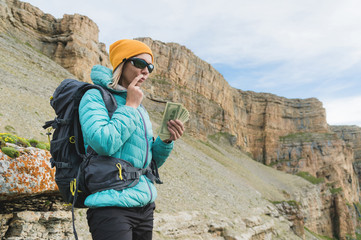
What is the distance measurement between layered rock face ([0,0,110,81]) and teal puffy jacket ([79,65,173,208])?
3535cm

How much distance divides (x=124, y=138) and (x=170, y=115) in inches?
24.5

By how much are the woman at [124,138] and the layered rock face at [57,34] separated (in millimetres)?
35083

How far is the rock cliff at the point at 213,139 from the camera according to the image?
12898 mm

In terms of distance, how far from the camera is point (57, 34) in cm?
3912

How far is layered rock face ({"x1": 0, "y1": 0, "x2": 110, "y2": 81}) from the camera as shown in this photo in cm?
3519

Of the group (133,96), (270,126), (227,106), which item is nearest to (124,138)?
(133,96)

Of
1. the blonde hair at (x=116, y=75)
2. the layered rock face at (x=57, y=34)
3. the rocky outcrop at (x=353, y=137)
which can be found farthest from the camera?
the rocky outcrop at (x=353, y=137)

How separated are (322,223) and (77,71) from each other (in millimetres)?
52103

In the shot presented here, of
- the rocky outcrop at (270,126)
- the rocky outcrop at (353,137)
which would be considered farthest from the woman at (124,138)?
the rocky outcrop at (353,137)

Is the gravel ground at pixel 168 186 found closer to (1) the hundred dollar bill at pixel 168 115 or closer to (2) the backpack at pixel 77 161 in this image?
(1) the hundred dollar bill at pixel 168 115

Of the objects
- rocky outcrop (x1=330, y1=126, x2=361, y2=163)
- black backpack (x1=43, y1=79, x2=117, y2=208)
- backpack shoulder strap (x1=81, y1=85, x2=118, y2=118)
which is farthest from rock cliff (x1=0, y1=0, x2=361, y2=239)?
backpack shoulder strap (x1=81, y1=85, x2=118, y2=118)

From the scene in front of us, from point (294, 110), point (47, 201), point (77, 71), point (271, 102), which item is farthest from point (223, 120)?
point (47, 201)

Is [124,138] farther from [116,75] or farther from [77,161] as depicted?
[116,75]

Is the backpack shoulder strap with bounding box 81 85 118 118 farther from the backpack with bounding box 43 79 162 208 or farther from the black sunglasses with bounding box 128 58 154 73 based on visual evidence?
the black sunglasses with bounding box 128 58 154 73
